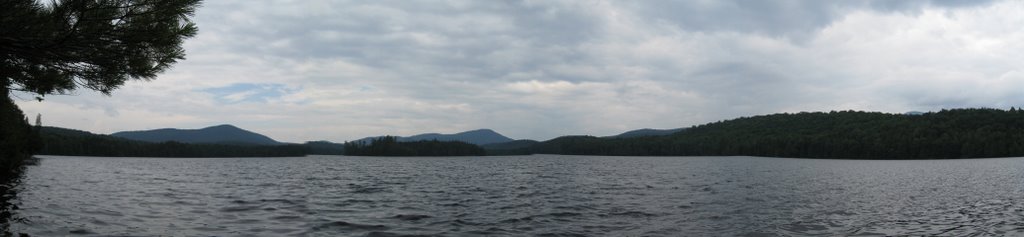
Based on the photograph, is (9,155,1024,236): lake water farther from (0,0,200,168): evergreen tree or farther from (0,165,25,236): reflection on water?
(0,0,200,168): evergreen tree

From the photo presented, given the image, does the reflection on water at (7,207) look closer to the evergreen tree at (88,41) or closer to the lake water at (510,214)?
the lake water at (510,214)

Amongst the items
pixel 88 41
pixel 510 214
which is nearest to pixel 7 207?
pixel 88 41

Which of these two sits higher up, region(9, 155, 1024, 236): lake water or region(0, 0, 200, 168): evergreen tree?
region(0, 0, 200, 168): evergreen tree

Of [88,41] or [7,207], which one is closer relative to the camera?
[88,41]

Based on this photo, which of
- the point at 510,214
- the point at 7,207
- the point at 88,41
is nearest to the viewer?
the point at 88,41

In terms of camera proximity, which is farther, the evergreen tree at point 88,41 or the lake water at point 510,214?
the lake water at point 510,214

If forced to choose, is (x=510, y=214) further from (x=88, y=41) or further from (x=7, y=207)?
(x=7, y=207)

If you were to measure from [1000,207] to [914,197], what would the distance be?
7.70 meters

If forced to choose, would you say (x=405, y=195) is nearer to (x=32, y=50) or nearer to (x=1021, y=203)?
(x=32, y=50)

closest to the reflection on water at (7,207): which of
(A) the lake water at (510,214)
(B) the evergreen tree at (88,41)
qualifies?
(A) the lake water at (510,214)

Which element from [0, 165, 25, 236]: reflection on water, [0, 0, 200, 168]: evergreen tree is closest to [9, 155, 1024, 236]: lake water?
[0, 165, 25, 236]: reflection on water

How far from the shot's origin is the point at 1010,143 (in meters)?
188

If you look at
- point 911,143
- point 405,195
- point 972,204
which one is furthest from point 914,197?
point 911,143

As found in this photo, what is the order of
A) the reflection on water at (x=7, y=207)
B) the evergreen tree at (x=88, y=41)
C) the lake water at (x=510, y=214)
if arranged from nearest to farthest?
the evergreen tree at (x=88, y=41) < the reflection on water at (x=7, y=207) < the lake water at (x=510, y=214)
